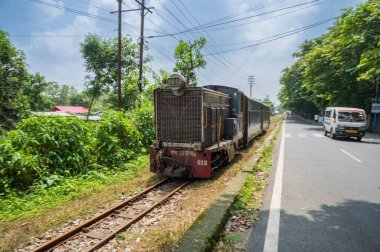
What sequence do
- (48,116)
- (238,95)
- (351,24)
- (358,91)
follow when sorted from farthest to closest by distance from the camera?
(358,91)
(238,95)
(351,24)
(48,116)

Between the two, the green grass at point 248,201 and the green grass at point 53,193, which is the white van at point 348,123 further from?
the green grass at point 53,193

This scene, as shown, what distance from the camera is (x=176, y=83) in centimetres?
730

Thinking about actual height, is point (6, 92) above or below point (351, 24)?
below

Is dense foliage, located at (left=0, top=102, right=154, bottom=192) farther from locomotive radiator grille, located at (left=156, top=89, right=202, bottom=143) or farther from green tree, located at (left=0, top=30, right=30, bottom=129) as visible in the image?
green tree, located at (left=0, top=30, right=30, bottom=129)

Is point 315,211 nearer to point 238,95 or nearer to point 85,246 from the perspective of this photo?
point 85,246

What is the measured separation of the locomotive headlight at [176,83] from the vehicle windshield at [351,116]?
1494 cm

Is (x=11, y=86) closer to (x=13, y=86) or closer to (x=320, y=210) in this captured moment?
(x=13, y=86)

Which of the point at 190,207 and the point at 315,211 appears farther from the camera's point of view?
the point at 190,207

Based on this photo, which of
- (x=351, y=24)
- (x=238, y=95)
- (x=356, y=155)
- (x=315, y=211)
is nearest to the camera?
(x=315, y=211)

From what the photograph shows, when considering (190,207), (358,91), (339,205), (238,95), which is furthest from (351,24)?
(358,91)

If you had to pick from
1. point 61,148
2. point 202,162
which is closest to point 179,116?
point 202,162

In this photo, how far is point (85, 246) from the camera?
13.2 feet

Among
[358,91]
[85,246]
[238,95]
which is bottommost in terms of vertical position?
[85,246]

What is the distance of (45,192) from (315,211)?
19.8 ft
